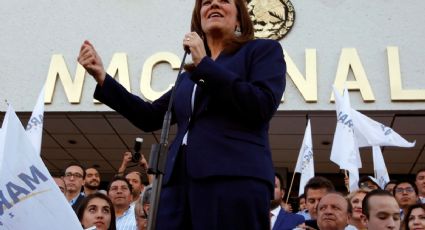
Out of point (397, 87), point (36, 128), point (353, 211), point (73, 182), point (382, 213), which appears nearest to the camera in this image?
point (382, 213)

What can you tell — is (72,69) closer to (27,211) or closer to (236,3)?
Answer: (27,211)

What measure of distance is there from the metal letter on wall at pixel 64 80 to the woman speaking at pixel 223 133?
7219mm

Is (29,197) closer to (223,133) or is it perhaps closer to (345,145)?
(223,133)

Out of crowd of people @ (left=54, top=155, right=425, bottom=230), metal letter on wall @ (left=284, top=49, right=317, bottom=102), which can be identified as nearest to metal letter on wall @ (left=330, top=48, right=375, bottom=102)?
metal letter on wall @ (left=284, top=49, right=317, bottom=102)

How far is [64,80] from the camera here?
360 inches

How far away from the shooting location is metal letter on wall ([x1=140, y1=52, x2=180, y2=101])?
8.88m

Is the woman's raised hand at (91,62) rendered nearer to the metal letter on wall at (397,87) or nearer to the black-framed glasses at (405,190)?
the black-framed glasses at (405,190)

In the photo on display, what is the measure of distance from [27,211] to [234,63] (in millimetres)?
1485

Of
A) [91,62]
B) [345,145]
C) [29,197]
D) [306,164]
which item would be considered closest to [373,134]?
[345,145]

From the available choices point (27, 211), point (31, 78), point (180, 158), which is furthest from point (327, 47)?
point (180, 158)

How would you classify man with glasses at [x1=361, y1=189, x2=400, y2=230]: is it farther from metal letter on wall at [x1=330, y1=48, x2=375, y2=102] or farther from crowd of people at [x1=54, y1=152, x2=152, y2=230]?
metal letter on wall at [x1=330, y1=48, x2=375, y2=102]

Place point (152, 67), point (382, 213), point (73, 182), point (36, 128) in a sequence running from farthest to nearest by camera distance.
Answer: point (152, 67)
point (36, 128)
point (73, 182)
point (382, 213)

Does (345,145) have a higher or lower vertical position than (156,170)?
higher

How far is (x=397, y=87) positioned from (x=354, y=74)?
642 mm
